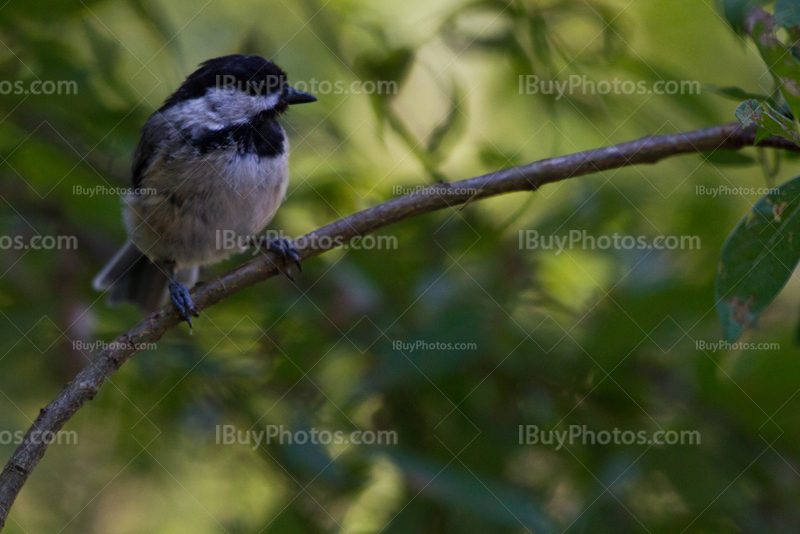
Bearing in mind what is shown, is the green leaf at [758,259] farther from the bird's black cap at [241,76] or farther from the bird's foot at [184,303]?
the bird's black cap at [241,76]

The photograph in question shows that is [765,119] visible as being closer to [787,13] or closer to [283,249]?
[787,13]

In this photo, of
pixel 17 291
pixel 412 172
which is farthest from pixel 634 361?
pixel 17 291

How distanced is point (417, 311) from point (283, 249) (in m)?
0.69

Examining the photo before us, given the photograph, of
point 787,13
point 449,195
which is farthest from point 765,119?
point 449,195

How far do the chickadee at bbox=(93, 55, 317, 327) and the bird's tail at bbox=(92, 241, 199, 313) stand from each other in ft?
1.59

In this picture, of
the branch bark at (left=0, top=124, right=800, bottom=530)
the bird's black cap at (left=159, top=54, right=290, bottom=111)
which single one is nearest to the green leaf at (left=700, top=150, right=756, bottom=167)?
the branch bark at (left=0, top=124, right=800, bottom=530)

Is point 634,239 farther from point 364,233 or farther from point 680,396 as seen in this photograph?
point 364,233

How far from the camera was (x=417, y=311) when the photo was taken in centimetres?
269

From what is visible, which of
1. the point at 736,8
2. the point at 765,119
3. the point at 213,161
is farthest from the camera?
the point at 213,161

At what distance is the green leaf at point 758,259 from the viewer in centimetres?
138

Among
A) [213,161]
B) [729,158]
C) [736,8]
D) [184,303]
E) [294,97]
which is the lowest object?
[184,303]

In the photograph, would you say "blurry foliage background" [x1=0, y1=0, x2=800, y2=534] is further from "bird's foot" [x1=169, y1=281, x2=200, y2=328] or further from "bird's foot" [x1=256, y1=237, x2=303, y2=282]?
"bird's foot" [x1=169, y1=281, x2=200, y2=328]

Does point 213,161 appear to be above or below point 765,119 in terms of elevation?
below

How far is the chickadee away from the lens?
8.14 feet
